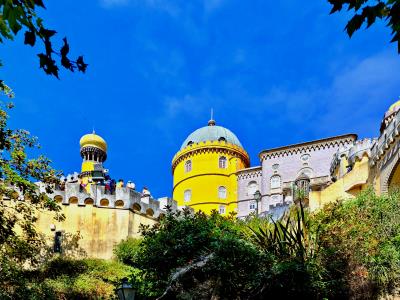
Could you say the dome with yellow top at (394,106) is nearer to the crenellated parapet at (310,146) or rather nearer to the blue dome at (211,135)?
the crenellated parapet at (310,146)

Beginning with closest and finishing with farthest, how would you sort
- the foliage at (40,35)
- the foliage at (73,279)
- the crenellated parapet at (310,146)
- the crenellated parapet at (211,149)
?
1. the foliage at (40,35)
2. the foliage at (73,279)
3. the crenellated parapet at (310,146)
4. the crenellated parapet at (211,149)

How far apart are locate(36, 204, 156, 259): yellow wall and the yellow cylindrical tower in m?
20.9

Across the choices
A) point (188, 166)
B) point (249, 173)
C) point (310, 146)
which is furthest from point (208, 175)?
point (310, 146)

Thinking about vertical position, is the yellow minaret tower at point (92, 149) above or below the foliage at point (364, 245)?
above

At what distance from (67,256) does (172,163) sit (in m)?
28.9

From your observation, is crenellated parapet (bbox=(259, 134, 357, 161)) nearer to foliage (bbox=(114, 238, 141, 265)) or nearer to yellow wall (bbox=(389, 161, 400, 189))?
yellow wall (bbox=(389, 161, 400, 189))

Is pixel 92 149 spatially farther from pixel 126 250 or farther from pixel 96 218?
pixel 126 250

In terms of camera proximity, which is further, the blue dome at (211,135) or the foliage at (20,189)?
the blue dome at (211,135)

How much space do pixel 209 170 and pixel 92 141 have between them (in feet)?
43.3

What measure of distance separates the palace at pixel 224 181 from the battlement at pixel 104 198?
5 centimetres

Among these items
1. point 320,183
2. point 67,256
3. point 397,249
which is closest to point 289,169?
point 320,183

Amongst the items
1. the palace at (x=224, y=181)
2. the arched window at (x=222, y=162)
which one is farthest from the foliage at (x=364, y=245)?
the arched window at (x=222, y=162)

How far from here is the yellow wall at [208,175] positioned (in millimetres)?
49250

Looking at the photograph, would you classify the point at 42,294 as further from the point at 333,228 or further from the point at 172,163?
the point at 172,163
